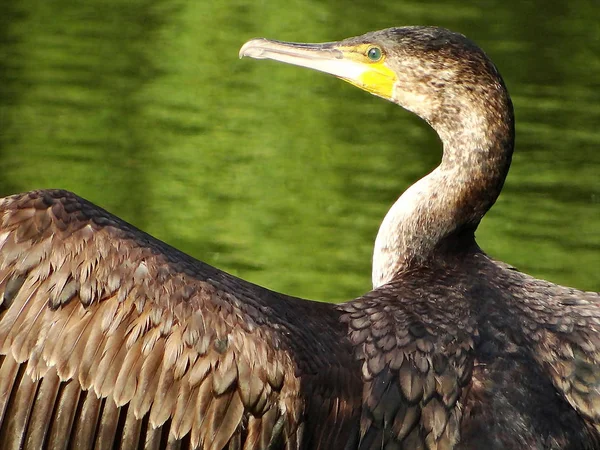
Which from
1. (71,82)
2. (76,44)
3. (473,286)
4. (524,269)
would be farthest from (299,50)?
(76,44)

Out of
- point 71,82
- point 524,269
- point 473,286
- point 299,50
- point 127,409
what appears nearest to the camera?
point 127,409

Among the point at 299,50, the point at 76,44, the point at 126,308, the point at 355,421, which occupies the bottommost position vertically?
the point at 76,44

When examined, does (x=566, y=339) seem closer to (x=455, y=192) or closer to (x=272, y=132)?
(x=455, y=192)

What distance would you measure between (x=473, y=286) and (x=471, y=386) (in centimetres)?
56

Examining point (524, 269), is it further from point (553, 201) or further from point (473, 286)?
point (473, 286)

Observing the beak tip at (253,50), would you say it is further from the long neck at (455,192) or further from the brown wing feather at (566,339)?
the brown wing feather at (566,339)

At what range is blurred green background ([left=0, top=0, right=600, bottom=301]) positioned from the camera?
1024 centimetres

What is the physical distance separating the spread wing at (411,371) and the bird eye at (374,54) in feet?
5.04

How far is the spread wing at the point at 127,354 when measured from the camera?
4168 millimetres

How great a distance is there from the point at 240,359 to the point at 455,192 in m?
1.66

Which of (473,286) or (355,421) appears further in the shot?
(473,286)

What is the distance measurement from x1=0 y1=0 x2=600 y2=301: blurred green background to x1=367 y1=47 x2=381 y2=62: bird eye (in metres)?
3.32

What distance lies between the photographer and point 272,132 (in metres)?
13.1

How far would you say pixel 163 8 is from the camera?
1798 cm
